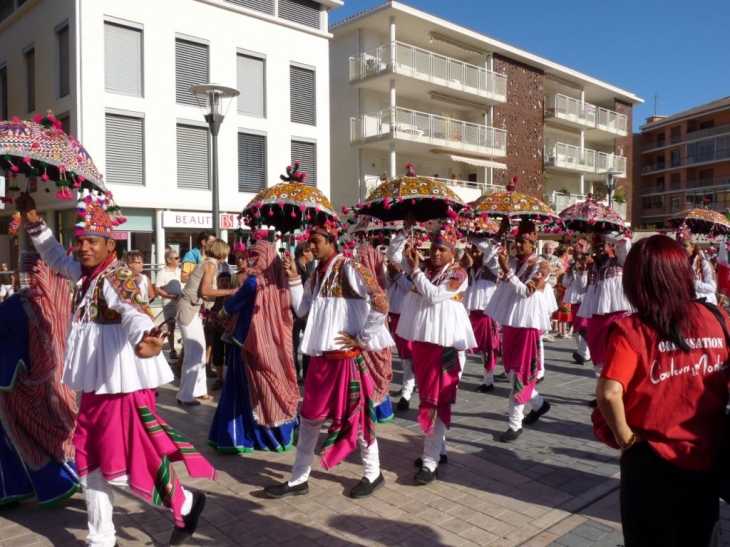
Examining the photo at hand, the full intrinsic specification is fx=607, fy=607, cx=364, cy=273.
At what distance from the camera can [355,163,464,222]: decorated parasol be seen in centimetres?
563

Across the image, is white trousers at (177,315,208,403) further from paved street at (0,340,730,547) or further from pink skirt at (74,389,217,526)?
pink skirt at (74,389,217,526)

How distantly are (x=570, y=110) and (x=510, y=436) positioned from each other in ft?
105

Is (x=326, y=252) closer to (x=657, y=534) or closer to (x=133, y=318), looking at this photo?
(x=133, y=318)

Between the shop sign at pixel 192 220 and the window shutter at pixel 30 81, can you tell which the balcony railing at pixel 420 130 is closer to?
the shop sign at pixel 192 220

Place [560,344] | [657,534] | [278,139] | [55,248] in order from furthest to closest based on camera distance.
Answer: [278,139] < [560,344] < [55,248] < [657,534]

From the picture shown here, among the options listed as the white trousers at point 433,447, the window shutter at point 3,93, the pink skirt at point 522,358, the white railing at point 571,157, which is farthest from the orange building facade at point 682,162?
the white trousers at point 433,447

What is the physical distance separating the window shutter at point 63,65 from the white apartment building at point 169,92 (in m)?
0.04

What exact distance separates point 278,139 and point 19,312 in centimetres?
1711

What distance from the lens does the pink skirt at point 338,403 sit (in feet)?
14.9

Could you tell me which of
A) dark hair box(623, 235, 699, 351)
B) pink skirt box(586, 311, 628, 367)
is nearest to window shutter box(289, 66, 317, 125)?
pink skirt box(586, 311, 628, 367)

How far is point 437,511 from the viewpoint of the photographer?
4391 millimetres

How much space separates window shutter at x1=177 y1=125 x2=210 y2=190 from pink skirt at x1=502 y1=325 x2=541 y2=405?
14580mm

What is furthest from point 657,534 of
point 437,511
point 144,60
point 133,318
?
point 144,60

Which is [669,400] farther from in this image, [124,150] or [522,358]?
[124,150]
